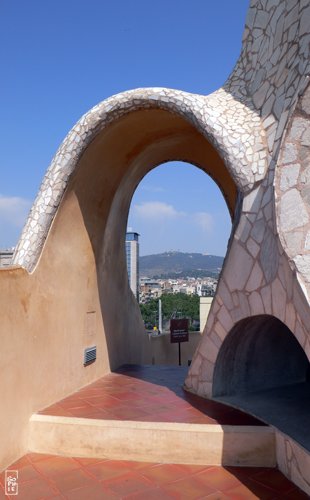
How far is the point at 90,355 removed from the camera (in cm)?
739

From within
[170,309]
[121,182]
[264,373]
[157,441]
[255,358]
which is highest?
[121,182]

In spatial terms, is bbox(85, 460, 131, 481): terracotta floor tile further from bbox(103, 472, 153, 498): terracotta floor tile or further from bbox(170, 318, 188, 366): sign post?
bbox(170, 318, 188, 366): sign post

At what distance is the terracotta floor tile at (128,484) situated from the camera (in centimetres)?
423

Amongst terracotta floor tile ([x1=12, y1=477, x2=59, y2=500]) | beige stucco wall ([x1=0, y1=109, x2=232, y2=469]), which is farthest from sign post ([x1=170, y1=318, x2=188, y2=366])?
terracotta floor tile ([x1=12, y1=477, x2=59, y2=500])

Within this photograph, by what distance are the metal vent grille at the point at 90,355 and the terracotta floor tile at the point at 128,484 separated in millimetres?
2797

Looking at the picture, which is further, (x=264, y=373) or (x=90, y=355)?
(x=90, y=355)

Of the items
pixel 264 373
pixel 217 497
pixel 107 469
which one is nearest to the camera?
pixel 217 497

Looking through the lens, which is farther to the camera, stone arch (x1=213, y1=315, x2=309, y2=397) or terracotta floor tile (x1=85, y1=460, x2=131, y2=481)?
stone arch (x1=213, y1=315, x2=309, y2=397)

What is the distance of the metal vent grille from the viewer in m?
7.21

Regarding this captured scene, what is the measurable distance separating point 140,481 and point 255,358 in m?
2.50

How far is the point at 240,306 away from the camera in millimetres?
5332

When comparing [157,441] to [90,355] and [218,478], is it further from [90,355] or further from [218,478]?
[90,355]

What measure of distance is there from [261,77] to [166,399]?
4551 mm

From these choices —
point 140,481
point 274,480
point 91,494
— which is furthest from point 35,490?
point 274,480
